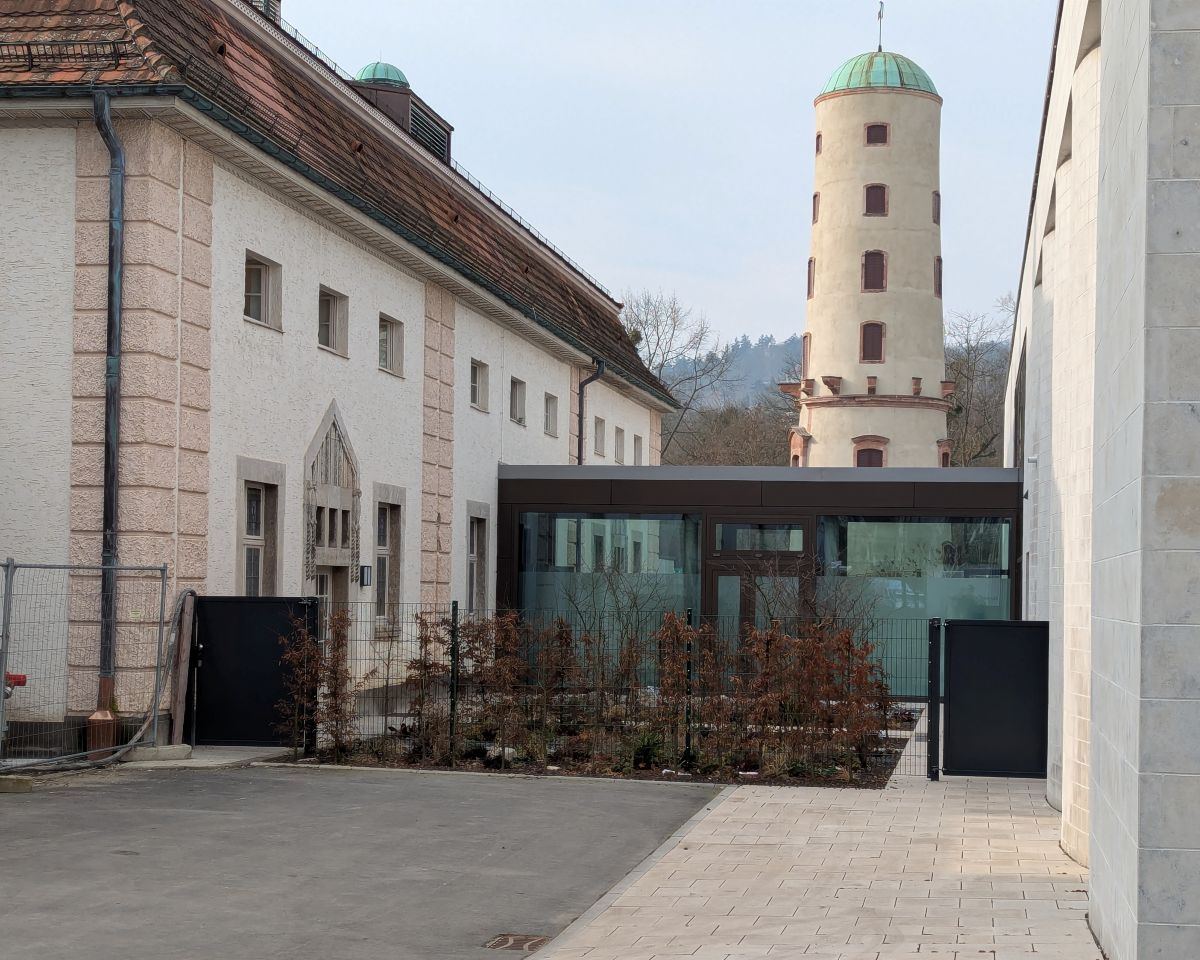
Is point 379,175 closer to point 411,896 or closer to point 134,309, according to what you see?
point 134,309

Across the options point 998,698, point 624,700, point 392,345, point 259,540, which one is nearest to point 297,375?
point 259,540

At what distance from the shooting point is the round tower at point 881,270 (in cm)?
4509

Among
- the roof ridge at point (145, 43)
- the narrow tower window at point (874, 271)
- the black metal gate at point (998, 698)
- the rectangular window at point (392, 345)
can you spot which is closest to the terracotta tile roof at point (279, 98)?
the roof ridge at point (145, 43)

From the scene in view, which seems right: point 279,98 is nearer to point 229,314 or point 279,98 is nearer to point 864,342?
point 229,314

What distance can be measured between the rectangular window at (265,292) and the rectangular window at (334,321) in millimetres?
1931

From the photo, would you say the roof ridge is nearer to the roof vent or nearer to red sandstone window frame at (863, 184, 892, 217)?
the roof vent

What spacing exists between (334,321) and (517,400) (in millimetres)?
8775

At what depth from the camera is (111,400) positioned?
50.1ft

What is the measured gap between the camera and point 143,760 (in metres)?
15.2

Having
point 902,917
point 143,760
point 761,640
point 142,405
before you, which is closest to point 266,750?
point 143,760

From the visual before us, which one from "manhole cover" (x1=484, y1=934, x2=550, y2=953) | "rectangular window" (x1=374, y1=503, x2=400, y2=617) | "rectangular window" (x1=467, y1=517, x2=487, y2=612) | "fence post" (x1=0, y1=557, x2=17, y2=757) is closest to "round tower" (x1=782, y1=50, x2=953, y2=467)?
"rectangular window" (x1=467, y1=517, x2=487, y2=612)

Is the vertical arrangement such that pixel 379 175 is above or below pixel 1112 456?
above

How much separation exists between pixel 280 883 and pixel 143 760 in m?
6.30

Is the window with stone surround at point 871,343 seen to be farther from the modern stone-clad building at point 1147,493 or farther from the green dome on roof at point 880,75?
the modern stone-clad building at point 1147,493
